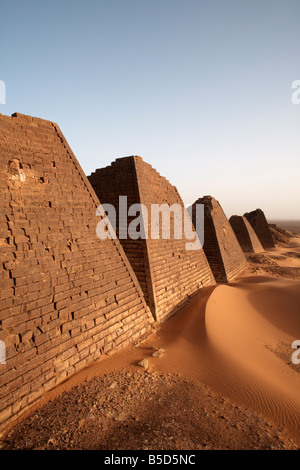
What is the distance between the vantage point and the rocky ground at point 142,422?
291 cm

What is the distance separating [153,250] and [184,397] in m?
4.56

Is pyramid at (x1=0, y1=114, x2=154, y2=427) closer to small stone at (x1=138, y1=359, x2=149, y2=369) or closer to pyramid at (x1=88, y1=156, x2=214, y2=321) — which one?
small stone at (x1=138, y1=359, x2=149, y2=369)

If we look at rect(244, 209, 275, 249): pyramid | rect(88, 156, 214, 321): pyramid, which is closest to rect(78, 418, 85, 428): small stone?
rect(88, 156, 214, 321): pyramid

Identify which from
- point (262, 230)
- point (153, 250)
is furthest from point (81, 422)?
point (262, 230)

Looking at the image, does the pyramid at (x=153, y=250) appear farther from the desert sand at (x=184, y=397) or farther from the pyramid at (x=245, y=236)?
the pyramid at (x=245, y=236)

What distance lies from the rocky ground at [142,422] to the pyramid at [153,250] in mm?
3155

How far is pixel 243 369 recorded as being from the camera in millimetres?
4645

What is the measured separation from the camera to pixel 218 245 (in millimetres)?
13469

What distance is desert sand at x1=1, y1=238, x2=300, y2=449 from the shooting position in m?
2.99

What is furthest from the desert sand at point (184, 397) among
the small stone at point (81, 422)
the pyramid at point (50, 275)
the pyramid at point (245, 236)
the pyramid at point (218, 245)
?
the pyramid at point (245, 236)

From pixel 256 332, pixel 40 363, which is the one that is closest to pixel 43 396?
pixel 40 363

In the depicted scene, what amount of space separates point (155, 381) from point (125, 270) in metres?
2.86

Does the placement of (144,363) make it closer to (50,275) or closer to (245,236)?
(50,275)

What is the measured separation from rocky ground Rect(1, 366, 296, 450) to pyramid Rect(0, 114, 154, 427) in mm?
542
